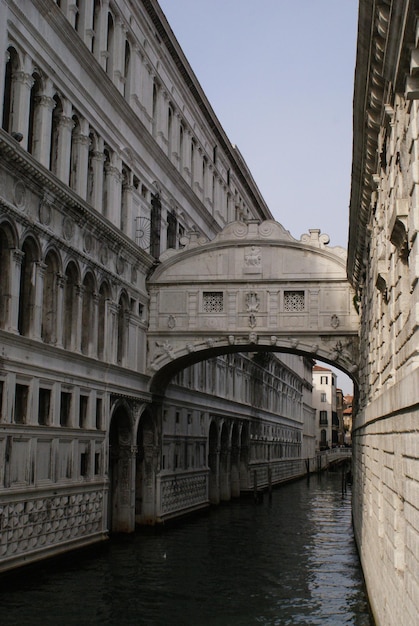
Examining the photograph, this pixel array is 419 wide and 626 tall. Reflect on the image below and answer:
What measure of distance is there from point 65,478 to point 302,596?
600cm

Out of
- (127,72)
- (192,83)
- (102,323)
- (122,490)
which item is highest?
(192,83)

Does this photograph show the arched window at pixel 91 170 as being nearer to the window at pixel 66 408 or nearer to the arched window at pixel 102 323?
the arched window at pixel 102 323

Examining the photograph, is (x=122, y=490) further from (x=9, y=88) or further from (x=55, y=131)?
(x=9, y=88)

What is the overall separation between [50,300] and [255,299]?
26.1 feet

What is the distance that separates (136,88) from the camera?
25.6 meters

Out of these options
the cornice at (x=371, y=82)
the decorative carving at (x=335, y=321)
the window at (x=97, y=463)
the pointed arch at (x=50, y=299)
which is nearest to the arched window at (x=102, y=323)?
the window at (x=97, y=463)

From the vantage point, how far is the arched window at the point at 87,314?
21516 mm

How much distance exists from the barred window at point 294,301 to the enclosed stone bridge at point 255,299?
0.03 m

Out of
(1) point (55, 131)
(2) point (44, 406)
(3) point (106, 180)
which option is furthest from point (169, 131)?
(2) point (44, 406)

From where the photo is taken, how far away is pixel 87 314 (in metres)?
21.7

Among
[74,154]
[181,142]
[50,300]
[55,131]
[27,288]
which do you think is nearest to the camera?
[27,288]

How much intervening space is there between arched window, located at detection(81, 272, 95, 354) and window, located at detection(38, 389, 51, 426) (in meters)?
2.67

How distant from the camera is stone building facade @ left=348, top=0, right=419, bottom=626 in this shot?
7582mm

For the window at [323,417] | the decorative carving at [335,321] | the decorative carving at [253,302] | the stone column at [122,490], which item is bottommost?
the stone column at [122,490]
